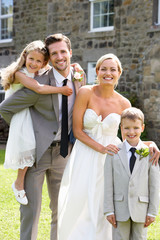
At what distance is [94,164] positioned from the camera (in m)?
3.59

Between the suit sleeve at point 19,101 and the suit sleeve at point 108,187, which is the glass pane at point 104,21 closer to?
the suit sleeve at point 19,101

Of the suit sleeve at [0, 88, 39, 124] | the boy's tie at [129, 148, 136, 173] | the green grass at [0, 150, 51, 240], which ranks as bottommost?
the green grass at [0, 150, 51, 240]

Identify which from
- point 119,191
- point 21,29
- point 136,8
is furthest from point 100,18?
point 119,191

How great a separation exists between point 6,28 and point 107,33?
5.29 metres

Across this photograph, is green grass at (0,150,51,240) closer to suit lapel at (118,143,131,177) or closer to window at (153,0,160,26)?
suit lapel at (118,143,131,177)

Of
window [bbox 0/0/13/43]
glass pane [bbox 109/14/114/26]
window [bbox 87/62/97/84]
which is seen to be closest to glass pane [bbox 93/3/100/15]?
glass pane [bbox 109/14/114/26]

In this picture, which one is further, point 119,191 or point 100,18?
point 100,18

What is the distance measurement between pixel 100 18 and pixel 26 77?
910 cm

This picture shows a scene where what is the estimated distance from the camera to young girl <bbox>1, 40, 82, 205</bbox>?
3.46 meters

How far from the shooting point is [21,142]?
3479 millimetres

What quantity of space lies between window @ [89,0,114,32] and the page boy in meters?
9.08

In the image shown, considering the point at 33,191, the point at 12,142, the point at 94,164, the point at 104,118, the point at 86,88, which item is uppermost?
the point at 86,88

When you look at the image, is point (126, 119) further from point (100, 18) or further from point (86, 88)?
point (100, 18)

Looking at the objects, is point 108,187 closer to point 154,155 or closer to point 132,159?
point 132,159
